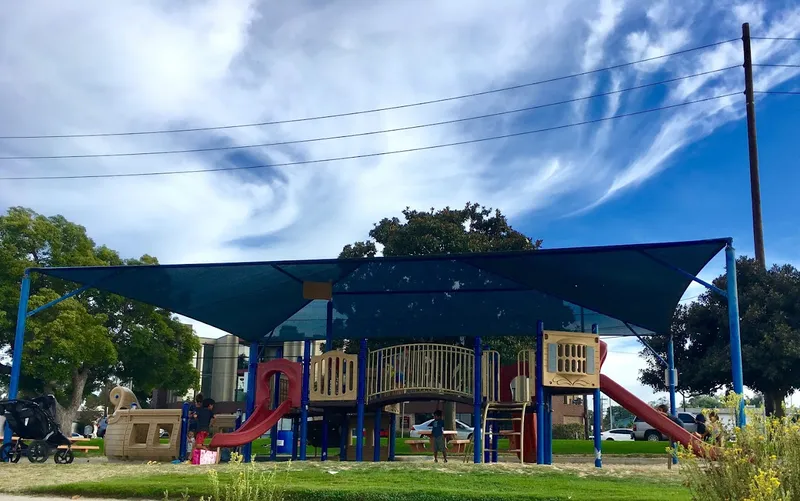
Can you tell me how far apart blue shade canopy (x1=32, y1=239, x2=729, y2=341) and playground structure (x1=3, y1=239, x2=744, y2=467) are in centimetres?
4

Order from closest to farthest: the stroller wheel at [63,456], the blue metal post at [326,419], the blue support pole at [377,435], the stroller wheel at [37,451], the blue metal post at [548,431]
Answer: the stroller wheel at [37,451], the stroller wheel at [63,456], the blue metal post at [548,431], the blue support pole at [377,435], the blue metal post at [326,419]

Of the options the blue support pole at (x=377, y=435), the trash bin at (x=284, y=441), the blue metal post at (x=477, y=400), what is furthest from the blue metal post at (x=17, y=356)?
the blue metal post at (x=477, y=400)

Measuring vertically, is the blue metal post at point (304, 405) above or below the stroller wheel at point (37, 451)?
above

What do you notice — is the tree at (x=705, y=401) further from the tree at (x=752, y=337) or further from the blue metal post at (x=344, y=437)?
the blue metal post at (x=344, y=437)

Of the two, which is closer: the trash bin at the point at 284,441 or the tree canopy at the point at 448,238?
the trash bin at the point at 284,441

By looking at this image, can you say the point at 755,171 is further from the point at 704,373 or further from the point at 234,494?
the point at 234,494

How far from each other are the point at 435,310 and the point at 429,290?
4.82ft

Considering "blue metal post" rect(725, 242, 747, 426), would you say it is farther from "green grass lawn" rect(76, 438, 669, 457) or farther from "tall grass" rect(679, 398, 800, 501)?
"green grass lawn" rect(76, 438, 669, 457)

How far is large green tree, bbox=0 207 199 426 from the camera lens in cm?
3206

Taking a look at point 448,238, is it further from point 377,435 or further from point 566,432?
point 566,432

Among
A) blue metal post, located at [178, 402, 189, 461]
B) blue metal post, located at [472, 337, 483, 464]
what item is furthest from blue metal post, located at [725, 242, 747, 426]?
blue metal post, located at [178, 402, 189, 461]

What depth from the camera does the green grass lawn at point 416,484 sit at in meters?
8.71

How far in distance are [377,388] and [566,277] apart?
174 inches

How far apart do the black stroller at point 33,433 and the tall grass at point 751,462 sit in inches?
484
